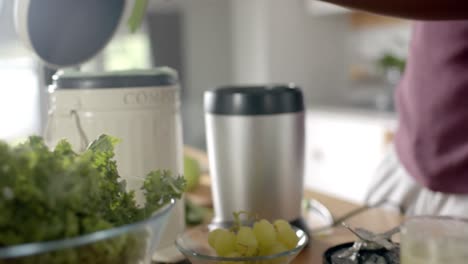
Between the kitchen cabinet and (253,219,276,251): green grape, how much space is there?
2.07 m

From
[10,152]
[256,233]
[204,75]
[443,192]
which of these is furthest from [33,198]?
[204,75]

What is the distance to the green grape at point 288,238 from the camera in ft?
1.71

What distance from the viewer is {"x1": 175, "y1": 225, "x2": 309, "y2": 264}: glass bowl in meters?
0.49

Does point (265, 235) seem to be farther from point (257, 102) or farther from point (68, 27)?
point (68, 27)

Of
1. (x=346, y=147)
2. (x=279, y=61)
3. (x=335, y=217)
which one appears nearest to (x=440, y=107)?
(x=335, y=217)

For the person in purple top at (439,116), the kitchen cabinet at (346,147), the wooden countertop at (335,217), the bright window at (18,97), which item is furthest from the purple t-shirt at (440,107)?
the bright window at (18,97)

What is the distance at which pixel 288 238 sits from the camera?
1.71 ft

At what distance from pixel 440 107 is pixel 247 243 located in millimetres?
523

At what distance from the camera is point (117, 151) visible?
0.62 m

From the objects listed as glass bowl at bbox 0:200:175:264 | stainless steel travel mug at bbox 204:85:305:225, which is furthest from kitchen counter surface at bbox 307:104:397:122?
glass bowl at bbox 0:200:175:264

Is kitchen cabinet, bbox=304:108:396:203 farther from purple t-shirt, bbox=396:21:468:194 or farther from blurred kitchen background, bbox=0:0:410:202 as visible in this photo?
purple t-shirt, bbox=396:21:468:194

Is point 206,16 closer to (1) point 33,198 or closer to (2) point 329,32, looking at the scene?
(2) point 329,32

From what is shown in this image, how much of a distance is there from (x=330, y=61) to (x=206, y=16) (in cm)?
87

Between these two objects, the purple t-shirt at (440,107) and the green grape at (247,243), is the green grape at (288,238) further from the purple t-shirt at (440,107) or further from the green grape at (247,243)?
the purple t-shirt at (440,107)
